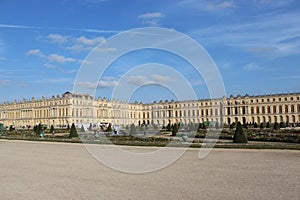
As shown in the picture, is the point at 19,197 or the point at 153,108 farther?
the point at 153,108

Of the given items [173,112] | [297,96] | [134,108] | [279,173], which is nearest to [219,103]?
[173,112]

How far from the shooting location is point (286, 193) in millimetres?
6219

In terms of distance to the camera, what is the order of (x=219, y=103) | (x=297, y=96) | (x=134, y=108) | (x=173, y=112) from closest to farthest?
(x=297, y=96) < (x=219, y=103) < (x=173, y=112) < (x=134, y=108)

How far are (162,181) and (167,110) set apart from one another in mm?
91217

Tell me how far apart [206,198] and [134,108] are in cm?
9892

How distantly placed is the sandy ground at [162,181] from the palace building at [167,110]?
6558 cm

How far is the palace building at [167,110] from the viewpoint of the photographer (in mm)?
79562

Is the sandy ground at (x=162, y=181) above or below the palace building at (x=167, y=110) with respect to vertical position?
below

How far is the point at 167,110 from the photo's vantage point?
98.8 meters

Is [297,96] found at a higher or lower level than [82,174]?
higher

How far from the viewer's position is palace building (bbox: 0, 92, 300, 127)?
79.6m

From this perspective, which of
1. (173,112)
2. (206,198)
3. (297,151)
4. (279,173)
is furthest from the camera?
(173,112)

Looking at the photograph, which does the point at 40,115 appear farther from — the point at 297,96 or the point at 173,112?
the point at 297,96

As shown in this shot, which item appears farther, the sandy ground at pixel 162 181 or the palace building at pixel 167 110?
the palace building at pixel 167 110
